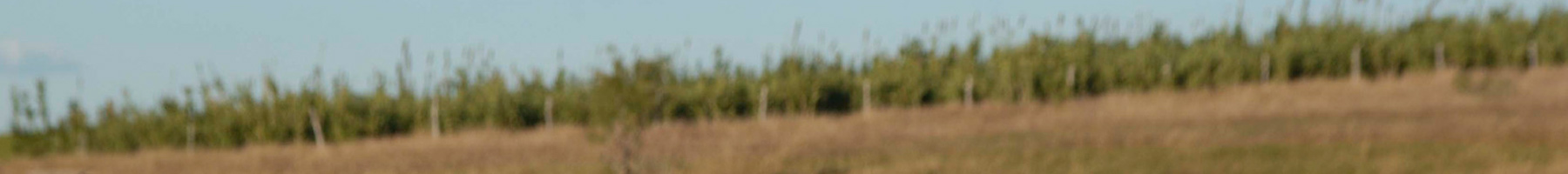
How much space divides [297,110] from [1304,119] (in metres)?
12.8

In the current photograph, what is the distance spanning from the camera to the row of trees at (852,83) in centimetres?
2569

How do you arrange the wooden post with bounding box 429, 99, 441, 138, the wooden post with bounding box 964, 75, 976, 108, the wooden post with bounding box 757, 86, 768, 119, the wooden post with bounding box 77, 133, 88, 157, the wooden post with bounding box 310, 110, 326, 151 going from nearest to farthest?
the wooden post with bounding box 310, 110, 326, 151 → the wooden post with bounding box 77, 133, 88, 157 → the wooden post with bounding box 429, 99, 441, 138 → the wooden post with bounding box 757, 86, 768, 119 → the wooden post with bounding box 964, 75, 976, 108

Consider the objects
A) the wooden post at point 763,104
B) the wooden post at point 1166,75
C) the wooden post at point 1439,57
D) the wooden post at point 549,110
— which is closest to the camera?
the wooden post at point 549,110

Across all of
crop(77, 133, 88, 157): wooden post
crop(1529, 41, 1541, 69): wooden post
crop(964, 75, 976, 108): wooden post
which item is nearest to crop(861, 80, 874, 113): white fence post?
crop(964, 75, 976, 108): wooden post

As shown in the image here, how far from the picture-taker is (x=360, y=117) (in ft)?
85.9

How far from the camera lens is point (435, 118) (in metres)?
26.2

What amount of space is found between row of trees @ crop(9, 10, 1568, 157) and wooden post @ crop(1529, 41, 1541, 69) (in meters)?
0.04

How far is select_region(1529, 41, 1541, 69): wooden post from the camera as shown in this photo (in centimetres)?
3344

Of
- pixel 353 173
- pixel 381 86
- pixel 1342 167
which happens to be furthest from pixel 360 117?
pixel 1342 167

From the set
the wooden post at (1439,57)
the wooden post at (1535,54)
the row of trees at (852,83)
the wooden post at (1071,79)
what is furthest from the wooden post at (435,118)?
the wooden post at (1535,54)

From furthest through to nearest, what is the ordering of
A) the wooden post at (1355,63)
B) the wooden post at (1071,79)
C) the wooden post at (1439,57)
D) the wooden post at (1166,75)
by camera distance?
1. the wooden post at (1439,57)
2. the wooden post at (1355,63)
3. the wooden post at (1166,75)
4. the wooden post at (1071,79)

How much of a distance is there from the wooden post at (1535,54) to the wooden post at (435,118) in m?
18.8

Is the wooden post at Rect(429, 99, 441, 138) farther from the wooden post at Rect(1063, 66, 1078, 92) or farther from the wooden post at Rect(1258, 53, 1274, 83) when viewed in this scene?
the wooden post at Rect(1258, 53, 1274, 83)

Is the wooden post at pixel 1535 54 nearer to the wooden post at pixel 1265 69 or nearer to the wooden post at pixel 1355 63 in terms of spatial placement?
the wooden post at pixel 1355 63
